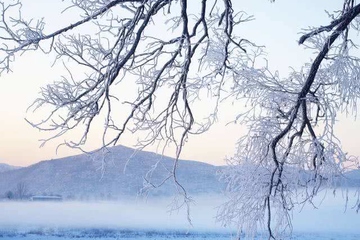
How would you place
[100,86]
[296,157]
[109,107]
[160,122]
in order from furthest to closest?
[296,157], [160,122], [100,86], [109,107]

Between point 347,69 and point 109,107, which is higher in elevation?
point 347,69

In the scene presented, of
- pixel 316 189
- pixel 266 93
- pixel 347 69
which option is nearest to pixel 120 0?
pixel 266 93

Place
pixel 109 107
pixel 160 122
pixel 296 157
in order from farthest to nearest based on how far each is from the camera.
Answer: pixel 296 157 → pixel 160 122 → pixel 109 107

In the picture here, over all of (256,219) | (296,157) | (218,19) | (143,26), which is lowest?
(256,219)

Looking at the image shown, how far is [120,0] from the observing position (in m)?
5.71

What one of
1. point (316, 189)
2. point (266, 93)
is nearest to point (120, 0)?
point (266, 93)

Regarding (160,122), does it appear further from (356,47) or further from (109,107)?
(356,47)

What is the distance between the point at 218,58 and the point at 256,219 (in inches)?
65.3

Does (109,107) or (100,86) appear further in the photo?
(100,86)

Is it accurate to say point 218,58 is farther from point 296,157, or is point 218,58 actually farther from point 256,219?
point 256,219

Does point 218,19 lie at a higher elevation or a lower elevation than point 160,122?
higher

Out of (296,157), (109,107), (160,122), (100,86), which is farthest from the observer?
(296,157)

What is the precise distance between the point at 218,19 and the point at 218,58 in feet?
1.27

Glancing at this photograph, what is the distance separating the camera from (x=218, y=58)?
662 centimetres
